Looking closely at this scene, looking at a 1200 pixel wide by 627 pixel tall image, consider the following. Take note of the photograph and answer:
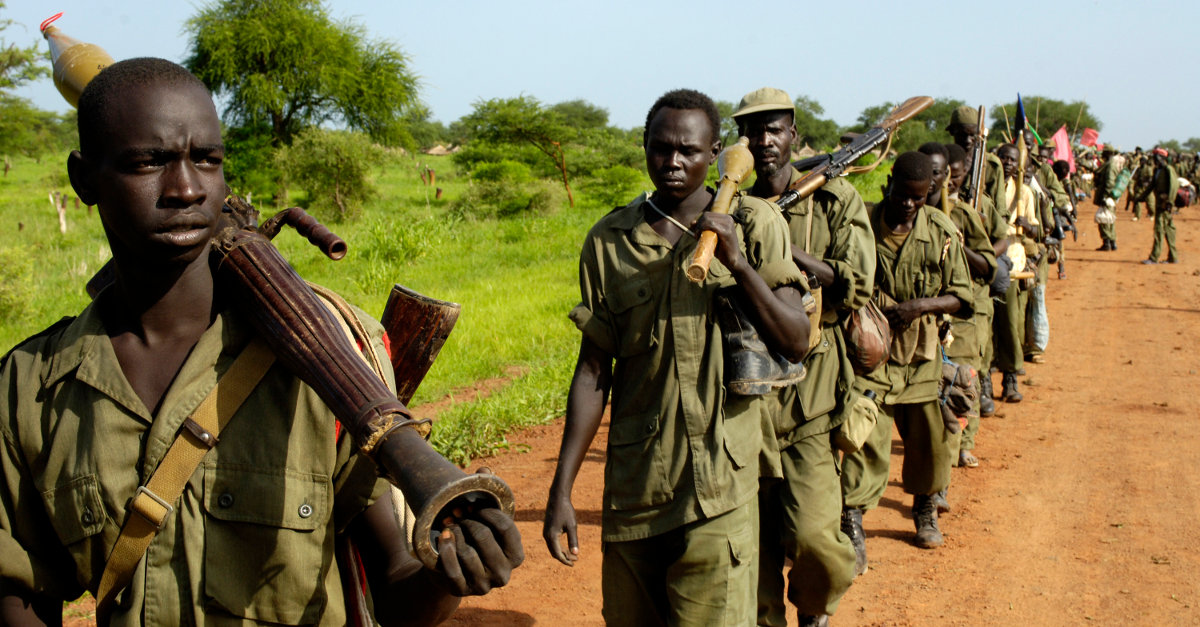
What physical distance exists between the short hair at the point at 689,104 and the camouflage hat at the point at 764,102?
93cm

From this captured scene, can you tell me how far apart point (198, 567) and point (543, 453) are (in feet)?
17.0

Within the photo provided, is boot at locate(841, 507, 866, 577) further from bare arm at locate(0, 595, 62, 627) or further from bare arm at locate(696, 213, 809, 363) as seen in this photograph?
bare arm at locate(0, 595, 62, 627)

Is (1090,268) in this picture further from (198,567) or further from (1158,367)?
(198,567)

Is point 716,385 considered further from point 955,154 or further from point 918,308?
point 955,154

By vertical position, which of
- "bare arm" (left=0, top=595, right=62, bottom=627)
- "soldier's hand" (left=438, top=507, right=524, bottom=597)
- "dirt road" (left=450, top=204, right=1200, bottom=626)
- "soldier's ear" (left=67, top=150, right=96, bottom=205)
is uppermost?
"soldier's ear" (left=67, top=150, right=96, bottom=205)

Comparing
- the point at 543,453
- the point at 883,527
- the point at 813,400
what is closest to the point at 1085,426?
the point at 883,527

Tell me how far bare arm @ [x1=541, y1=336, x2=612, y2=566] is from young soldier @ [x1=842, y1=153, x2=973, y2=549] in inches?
98.0

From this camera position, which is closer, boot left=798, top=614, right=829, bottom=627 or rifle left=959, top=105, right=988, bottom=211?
boot left=798, top=614, right=829, bottom=627

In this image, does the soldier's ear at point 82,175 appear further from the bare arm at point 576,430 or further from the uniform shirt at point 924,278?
the uniform shirt at point 924,278

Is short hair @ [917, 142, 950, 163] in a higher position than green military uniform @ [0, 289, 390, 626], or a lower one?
higher

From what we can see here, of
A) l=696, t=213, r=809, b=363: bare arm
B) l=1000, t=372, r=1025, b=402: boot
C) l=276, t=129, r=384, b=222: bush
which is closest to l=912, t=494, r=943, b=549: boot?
l=696, t=213, r=809, b=363: bare arm

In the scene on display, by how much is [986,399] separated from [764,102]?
16.4 ft

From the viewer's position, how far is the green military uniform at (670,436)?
3.02 m

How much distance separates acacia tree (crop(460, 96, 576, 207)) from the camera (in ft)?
81.4
